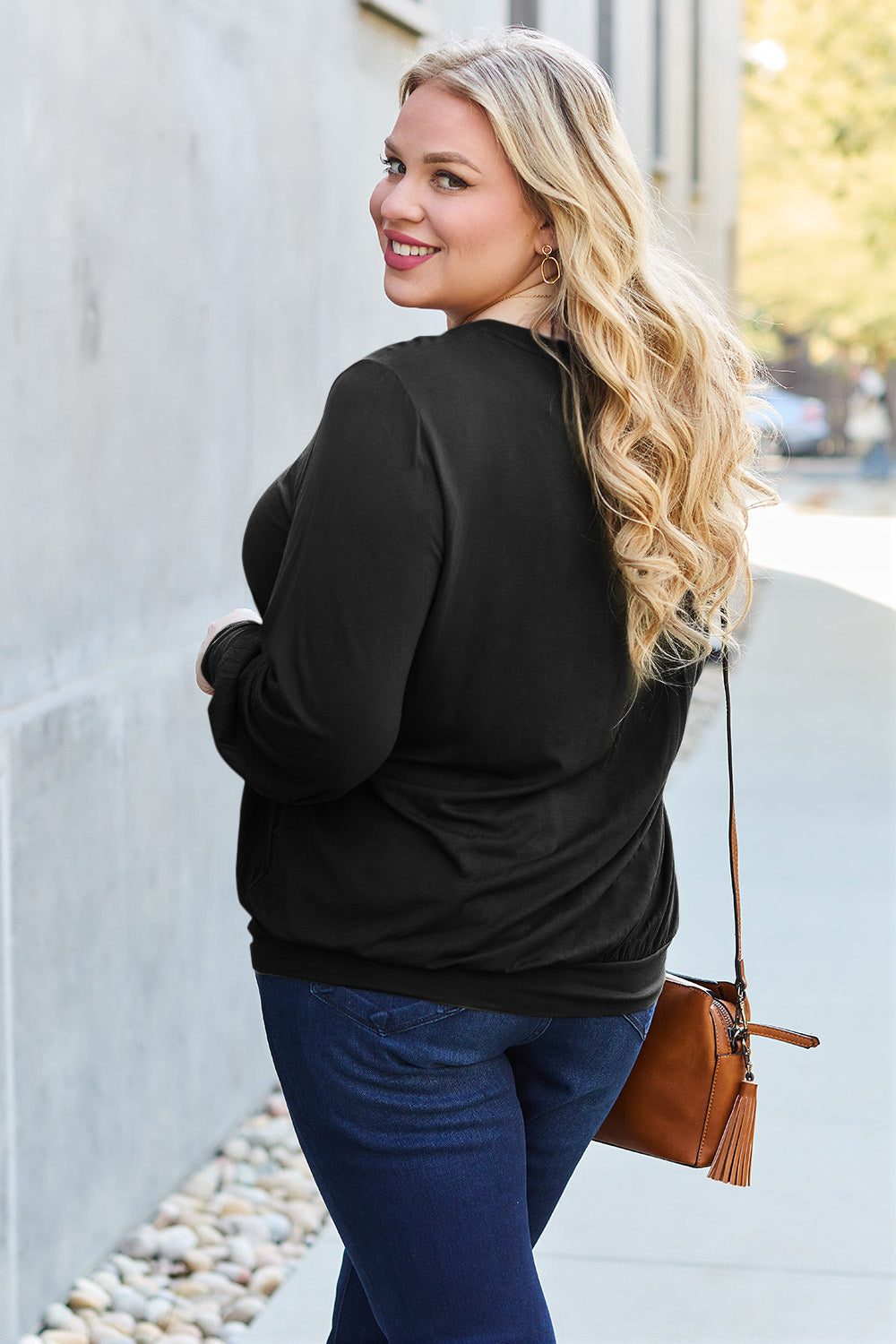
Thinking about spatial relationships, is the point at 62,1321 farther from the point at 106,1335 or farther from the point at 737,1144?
the point at 737,1144

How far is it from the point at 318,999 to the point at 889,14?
2125 centimetres

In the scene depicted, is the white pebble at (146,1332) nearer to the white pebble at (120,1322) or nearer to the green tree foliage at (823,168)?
the white pebble at (120,1322)

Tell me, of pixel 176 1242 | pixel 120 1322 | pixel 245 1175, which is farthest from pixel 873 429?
pixel 120 1322

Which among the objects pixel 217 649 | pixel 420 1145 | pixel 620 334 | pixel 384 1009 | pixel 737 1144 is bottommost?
pixel 737 1144

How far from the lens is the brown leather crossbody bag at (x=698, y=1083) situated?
1947mm

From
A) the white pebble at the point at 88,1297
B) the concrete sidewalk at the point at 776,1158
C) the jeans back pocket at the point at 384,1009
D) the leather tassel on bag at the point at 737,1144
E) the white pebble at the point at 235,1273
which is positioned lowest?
the white pebble at the point at 235,1273

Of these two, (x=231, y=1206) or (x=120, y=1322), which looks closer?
(x=120, y=1322)

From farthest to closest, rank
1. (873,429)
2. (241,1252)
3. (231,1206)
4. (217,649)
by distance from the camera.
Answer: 1. (873,429)
2. (231,1206)
3. (241,1252)
4. (217,649)

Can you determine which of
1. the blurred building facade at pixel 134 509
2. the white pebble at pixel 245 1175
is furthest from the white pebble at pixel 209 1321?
the white pebble at pixel 245 1175

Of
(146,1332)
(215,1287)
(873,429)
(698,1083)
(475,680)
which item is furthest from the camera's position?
(873,429)

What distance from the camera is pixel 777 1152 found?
12.9 ft

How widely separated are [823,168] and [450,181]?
30.0 metres

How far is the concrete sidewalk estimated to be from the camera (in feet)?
10.6

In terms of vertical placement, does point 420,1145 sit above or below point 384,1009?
below
